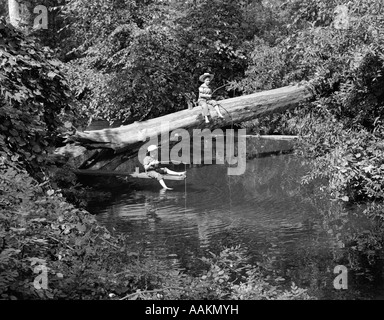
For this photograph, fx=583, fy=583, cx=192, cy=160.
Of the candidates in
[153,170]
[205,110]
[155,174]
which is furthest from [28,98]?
[205,110]

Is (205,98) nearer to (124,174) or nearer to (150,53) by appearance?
(124,174)

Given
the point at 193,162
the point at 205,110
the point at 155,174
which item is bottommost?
the point at 155,174

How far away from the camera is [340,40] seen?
1238 centimetres

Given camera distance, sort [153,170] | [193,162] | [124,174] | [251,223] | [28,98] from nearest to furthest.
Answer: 1. [28,98]
2. [251,223]
3. [153,170]
4. [124,174]
5. [193,162]

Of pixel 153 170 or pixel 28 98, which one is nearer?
pixel 28 98

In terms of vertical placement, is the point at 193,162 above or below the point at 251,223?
above

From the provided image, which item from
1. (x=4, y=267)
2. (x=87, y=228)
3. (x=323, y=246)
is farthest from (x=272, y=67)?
(x=4, y=267)

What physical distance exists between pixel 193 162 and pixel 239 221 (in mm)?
4879

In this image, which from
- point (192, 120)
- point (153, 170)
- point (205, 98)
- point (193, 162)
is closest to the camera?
point (153, 170)

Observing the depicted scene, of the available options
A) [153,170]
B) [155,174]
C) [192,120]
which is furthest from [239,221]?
[192,120]

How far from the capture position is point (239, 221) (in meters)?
8.62

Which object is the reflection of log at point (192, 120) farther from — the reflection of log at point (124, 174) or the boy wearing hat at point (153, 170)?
the boy wearing hat at point (153, 170)

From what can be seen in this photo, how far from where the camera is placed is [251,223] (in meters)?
8.49

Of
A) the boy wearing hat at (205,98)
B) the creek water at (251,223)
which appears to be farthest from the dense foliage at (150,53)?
the creek water at (251,223)
